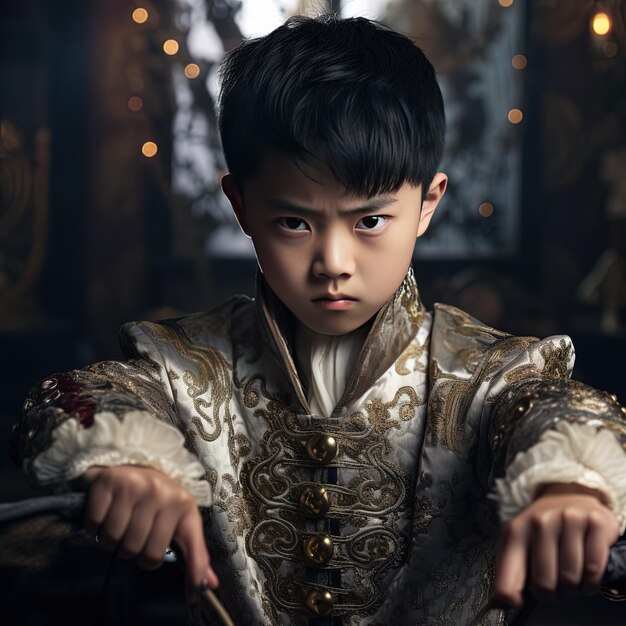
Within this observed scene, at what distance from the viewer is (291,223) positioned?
0.94m

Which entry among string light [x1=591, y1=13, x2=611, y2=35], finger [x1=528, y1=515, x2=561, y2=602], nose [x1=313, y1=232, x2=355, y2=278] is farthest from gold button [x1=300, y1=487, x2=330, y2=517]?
string light [x1=591, y1=13, x2=611, y2=35]

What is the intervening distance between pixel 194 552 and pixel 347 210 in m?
0.36

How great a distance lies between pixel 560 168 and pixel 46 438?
350cm

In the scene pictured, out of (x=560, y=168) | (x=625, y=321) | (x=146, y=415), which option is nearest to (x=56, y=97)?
(x=560, y=168)

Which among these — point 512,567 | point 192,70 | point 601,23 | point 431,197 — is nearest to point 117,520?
point 512,567

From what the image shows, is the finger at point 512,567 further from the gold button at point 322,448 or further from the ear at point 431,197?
the ear at point 431,197

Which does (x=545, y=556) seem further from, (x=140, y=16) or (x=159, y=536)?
(x=140, y=16)

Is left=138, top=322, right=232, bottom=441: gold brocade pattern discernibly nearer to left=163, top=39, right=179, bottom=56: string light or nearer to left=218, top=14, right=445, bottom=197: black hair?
left=218, top=14, right=445, bottom=197: black hair

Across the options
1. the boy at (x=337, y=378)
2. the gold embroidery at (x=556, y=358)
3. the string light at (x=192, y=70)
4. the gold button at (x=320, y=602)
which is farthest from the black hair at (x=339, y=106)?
the string light at (x=192, y=70)

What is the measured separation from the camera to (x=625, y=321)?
11.7ft

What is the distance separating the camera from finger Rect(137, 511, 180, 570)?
72 centimetres

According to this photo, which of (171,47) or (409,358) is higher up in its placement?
(171,47)

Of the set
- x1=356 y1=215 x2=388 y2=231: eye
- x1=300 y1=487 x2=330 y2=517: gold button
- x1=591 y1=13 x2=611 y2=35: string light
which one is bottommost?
x1=300 y1=487 x2=330 y2=517: gold button

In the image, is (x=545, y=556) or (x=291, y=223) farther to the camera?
(x=291, y=223)
